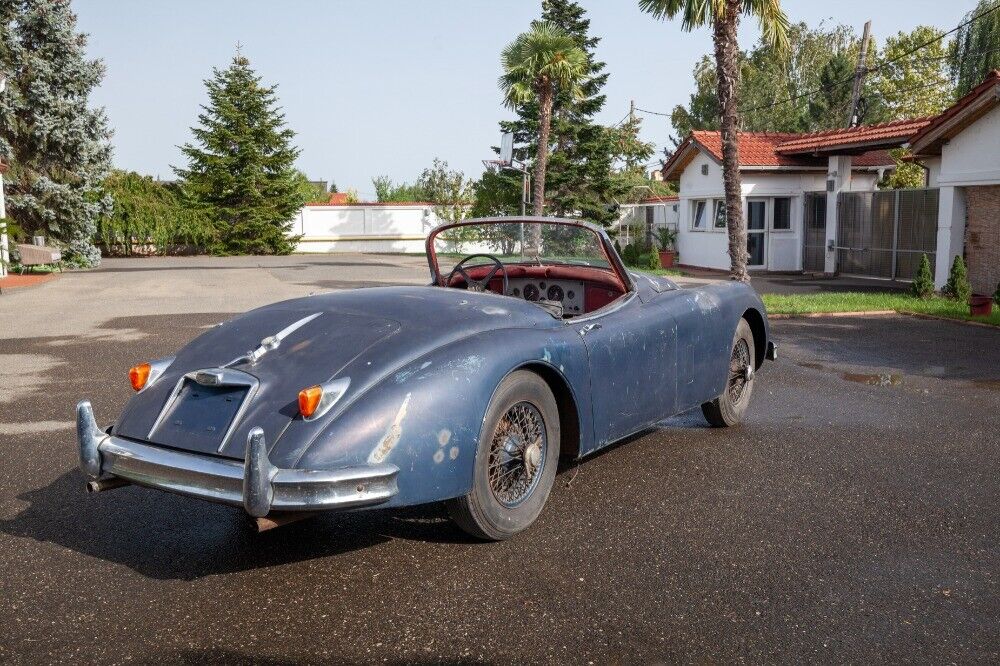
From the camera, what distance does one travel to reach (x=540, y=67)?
97.0ft

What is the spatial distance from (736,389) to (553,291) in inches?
64.7

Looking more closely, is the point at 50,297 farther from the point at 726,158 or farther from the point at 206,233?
the point at 206,233

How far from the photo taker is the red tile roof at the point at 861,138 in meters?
20.9

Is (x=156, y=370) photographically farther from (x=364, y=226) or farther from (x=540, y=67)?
(x=364, y=226)

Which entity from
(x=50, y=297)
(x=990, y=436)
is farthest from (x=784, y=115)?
(x=990, y=436)

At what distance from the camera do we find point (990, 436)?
6297mm

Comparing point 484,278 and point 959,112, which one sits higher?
point 959,112

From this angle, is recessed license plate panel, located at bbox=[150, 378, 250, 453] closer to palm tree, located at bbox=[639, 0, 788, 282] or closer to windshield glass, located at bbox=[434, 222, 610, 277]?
windshield glass, located at bbox=[434, 222, 610, 277]

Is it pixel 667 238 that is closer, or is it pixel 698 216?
pixel 698 216

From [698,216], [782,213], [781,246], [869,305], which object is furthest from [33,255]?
[869,305]

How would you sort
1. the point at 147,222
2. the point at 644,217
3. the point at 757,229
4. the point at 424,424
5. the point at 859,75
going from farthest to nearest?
the point at 147,222 < the point at 644,217 < the point at 859,75 < the point at 757,229 < the point at 424,424

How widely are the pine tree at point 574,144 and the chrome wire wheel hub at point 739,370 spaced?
105ft

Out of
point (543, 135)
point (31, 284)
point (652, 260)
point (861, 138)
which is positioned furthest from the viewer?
point (543, 135)

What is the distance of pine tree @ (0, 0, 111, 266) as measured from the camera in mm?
28438
